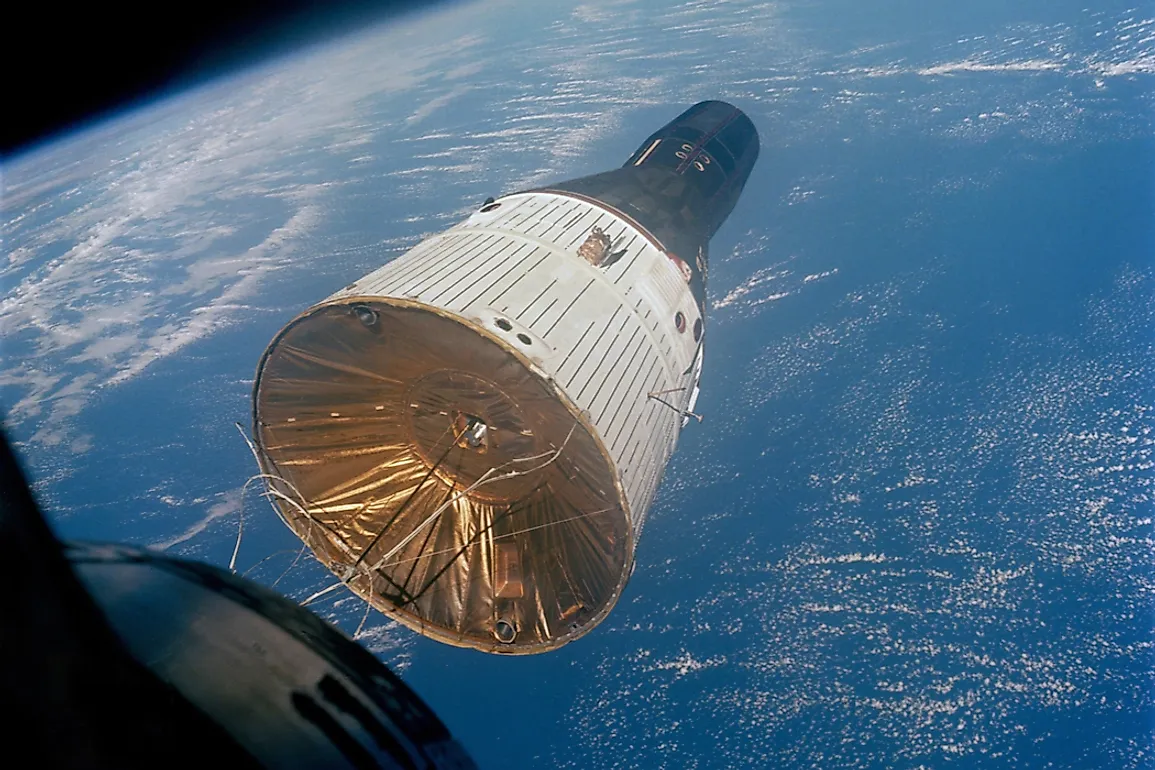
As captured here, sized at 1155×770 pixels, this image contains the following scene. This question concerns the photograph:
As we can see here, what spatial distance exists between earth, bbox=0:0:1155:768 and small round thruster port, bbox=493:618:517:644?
7.27ft

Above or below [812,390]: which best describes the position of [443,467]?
above

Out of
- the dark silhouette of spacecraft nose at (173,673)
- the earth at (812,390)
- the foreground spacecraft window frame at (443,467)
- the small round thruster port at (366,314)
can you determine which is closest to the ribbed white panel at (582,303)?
the small round thruster port at (366,314)

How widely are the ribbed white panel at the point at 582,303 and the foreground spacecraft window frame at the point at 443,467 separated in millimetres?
296

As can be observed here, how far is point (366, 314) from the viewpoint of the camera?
6.23 meters

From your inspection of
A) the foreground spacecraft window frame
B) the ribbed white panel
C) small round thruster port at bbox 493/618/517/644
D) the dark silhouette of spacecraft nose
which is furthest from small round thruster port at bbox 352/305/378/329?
small round thruster port at bbox 493/618/517/644

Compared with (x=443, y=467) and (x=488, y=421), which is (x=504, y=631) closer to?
(x=443, y=467)

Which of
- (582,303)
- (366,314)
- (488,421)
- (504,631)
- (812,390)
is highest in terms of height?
(366,314)

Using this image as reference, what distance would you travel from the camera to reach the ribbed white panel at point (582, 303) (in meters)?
6.12

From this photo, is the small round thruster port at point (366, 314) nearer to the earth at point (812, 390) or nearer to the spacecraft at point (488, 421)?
the spacecraft at point (488, 421)

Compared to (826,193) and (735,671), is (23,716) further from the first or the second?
(826,193)

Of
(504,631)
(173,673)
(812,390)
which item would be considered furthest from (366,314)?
(812,390)

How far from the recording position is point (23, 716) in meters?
1.80

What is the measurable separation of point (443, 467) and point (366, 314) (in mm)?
2751

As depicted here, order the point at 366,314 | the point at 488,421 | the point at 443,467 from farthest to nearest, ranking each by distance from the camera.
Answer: the point at 443,467
the point at 488,421
the point at 366,314
